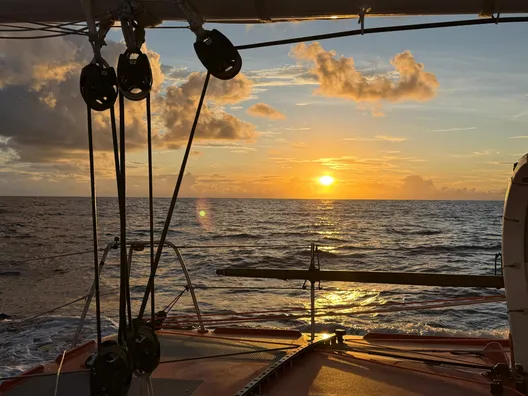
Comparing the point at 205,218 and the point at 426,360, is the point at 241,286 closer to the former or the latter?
the point at 426,360

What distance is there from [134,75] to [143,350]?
1.60 metres

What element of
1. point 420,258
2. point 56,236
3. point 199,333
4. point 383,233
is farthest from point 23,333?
point 383,233

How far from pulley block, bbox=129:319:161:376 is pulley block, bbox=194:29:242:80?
157 centimetres

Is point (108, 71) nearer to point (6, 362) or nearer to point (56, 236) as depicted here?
point (6, 362)

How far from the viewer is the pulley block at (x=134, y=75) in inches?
119

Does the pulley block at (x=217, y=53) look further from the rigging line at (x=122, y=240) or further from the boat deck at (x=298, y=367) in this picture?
the boat deck at (x=298, y=367)

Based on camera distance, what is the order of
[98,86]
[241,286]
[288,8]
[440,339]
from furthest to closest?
[241,286]
[440,339]
[288,8]
[98,86]

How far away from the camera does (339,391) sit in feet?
14.0

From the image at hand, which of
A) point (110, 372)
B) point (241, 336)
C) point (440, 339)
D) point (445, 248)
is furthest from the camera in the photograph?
point (445, 248)

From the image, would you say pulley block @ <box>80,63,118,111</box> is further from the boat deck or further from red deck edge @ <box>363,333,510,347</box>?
red deck edge @ <box>363,333,510,347</box>

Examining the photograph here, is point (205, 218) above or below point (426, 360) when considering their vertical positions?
above

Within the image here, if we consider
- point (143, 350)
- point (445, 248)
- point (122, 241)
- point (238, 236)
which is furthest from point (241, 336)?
point (238, 236)

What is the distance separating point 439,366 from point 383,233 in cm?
4879

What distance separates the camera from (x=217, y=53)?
305 cm
